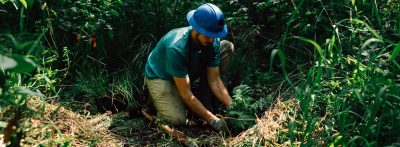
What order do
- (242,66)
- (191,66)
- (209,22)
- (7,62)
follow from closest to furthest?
(7,62) → (209,22) → (191,66) → (242,66)

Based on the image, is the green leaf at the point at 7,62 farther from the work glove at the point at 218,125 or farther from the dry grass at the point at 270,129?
the work glove at the point at 218,125

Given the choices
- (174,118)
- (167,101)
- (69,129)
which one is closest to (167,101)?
(167,101)

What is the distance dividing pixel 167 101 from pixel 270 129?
40.9 inches

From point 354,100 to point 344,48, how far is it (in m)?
0.74

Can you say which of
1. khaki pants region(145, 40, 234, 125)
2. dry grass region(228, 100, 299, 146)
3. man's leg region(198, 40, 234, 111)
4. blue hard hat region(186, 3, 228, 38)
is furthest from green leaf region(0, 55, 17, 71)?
man's leg region(198, 40, 234, 111)

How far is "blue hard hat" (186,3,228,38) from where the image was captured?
314cm

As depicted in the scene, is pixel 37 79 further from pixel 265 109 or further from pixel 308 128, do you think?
pixel 308 128

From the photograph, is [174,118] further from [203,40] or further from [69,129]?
[69,129]

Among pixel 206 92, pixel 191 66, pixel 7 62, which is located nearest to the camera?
pixel 7 62

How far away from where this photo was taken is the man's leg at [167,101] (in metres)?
3.64

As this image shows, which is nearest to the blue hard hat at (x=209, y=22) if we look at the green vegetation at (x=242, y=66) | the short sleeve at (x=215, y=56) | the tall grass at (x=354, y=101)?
the short sleeve at (x=215, y=56)

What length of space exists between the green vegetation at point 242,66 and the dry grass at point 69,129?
1 cm

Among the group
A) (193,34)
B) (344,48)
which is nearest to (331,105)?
(344,48)

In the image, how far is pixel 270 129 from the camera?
9.73 ft
